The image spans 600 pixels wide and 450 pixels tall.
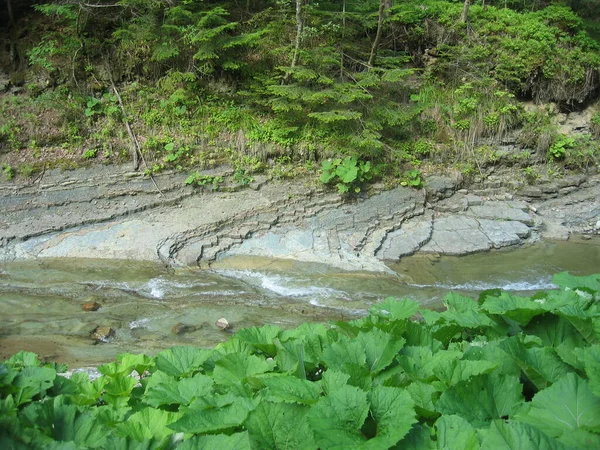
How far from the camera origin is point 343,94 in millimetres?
10875

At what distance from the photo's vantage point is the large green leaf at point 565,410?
1298mm

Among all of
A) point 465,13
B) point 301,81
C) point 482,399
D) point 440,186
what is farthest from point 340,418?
point 465,13

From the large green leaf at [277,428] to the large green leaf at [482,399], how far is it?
0.43m

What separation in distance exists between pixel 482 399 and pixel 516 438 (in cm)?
31

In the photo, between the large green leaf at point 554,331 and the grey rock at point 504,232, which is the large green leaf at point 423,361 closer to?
the large green leaf at point 554,331

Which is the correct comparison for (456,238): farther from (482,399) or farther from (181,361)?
(482,399)

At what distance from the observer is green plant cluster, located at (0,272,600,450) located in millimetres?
1357

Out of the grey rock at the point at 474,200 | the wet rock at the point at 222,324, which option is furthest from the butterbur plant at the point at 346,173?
the wet rock at the point at 222,324

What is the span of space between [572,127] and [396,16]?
17.8 ft

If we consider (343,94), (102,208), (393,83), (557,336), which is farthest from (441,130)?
(557,336)

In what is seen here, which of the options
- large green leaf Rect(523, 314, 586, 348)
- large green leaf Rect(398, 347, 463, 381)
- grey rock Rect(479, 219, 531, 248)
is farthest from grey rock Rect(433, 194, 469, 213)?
large green leaf Rect(398, 347, 463, 381)

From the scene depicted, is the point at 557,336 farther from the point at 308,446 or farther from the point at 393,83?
the point at 393,83

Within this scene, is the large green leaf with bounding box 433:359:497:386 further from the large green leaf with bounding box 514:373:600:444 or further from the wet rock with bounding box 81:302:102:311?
the wet rock with bounding box 81:302:102:311

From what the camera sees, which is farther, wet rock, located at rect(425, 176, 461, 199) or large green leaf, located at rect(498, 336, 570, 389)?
wet rock, located at rect(425, 176, 461, 199)
